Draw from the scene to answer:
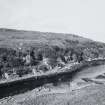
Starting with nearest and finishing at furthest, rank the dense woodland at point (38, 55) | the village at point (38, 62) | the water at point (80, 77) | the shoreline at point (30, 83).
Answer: the shoreline at point (30, 83) → the water at point (80, 77) → the village at point (38, 62) → the dense woodland at point (38, 55)

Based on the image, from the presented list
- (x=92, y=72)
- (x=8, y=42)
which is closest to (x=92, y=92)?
(x=92, y=72)

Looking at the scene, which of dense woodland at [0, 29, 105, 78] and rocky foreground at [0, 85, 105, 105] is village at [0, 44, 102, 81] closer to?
dense woodland at [0, 29, 105, 78]

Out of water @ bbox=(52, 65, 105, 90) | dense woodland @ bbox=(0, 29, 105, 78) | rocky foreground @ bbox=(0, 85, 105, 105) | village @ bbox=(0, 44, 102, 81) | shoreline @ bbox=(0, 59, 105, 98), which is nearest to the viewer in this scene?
rocky foreground @ bbox=(0, 85, 105, 105)

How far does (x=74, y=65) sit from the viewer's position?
18.1 meters

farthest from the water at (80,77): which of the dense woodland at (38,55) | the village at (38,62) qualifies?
the dense woodland at (38,55)

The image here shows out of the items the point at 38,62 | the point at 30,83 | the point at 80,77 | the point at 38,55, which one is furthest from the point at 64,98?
the point at 38,55

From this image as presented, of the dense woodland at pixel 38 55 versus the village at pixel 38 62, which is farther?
the dense woodland at pixel 38 55

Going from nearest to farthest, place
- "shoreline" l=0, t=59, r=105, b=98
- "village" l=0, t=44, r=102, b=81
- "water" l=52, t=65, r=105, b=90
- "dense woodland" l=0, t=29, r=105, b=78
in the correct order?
"shoreline" l=0, t=59, r=105, b=98 < "water" l=52, t=65, r=105, b=90 < "village" l=0, t=44, r=102, b=81 < "dense woodland" l=0, t=29, r=105, b=78

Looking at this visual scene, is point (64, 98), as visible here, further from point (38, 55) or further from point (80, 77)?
point (38, 55)

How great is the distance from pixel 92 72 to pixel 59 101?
7.27m

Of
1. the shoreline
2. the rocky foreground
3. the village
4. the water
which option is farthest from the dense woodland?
the rocky foreground

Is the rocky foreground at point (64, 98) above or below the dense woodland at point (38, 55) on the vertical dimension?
below

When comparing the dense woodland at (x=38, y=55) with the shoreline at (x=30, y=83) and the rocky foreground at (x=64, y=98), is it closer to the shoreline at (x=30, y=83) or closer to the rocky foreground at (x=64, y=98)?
the shoreline at (x=30, y=83)

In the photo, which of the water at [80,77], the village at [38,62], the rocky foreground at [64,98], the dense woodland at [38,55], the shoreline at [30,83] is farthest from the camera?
the dense woodland at [38,55]
